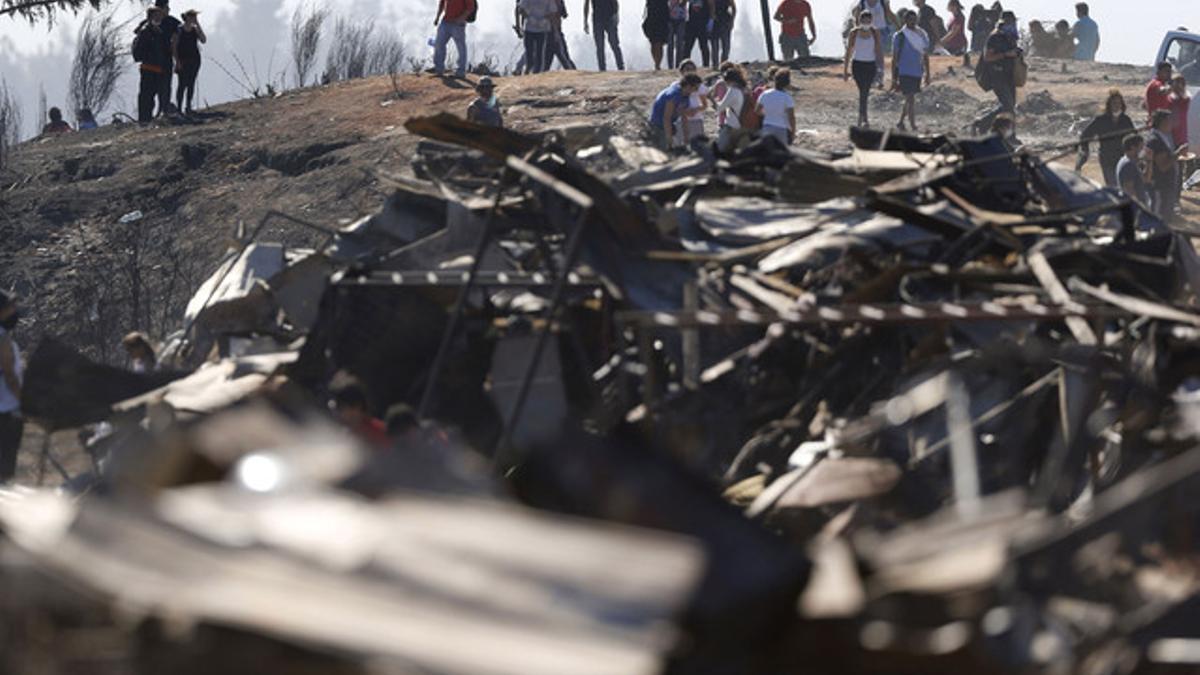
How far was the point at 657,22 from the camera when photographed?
26.7 meters

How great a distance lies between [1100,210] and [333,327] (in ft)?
13.2

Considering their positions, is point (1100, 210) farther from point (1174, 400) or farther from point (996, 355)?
point (1174, 400)

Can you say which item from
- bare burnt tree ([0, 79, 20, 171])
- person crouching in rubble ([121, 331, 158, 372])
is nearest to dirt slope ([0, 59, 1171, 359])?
bare burnt tree ([0, 79, 20, 171])

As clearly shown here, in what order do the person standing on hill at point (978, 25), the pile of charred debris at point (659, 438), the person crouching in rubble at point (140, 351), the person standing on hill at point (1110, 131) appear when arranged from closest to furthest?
the pile of charred debris at point (659, 438) < the person crouching in rubble at point (140, 351) < the person standing on hill at point (1110, 131) < the person standing on hill at point (978, 25)

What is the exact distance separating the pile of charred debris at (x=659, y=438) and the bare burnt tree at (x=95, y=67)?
2466cm

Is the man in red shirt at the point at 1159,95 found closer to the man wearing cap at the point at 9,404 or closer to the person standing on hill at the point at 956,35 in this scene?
the person standing on hill at the point at 956,35

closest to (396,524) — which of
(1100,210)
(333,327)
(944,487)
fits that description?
(944,487)

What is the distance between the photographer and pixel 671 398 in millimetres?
8258

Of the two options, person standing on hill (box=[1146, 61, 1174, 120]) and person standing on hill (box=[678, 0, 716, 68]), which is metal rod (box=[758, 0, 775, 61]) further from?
person standing on hill (box=[1146, 61, 1174, 120])

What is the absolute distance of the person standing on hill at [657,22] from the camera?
26406mm

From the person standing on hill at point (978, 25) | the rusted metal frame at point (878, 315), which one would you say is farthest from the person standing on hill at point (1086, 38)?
the rusted metal frame at point (878, 315)

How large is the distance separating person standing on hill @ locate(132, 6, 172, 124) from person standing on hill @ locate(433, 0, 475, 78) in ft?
11.2

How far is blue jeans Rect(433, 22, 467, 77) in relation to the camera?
85.8ft

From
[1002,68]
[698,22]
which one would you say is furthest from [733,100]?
[698,22]
